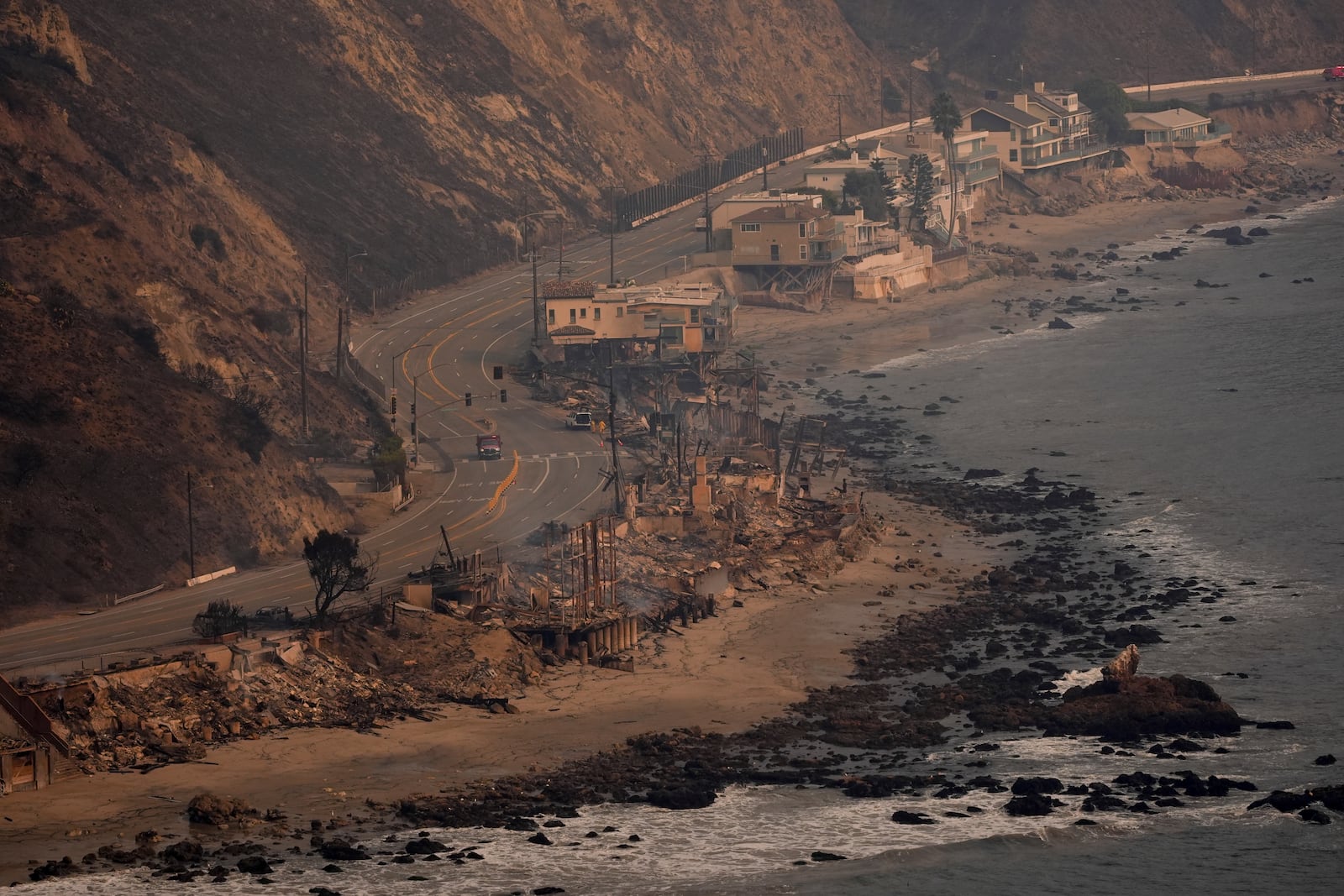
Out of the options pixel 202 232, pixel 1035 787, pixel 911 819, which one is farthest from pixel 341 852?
pixel 202 232

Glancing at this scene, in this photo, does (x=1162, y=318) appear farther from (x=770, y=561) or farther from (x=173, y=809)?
(x=173, y=809)

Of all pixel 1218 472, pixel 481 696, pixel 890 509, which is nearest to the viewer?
pixel 481 696

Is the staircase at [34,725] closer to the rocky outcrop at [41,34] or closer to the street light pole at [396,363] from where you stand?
the street light pole at [396,363]

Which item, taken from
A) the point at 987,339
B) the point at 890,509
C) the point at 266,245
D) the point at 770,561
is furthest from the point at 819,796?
the point at 987,339

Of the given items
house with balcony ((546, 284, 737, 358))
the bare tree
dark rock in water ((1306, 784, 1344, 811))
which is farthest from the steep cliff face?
dark rock in water ((1306, 784, 1344, 811))

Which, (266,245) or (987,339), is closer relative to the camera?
(266,245)
